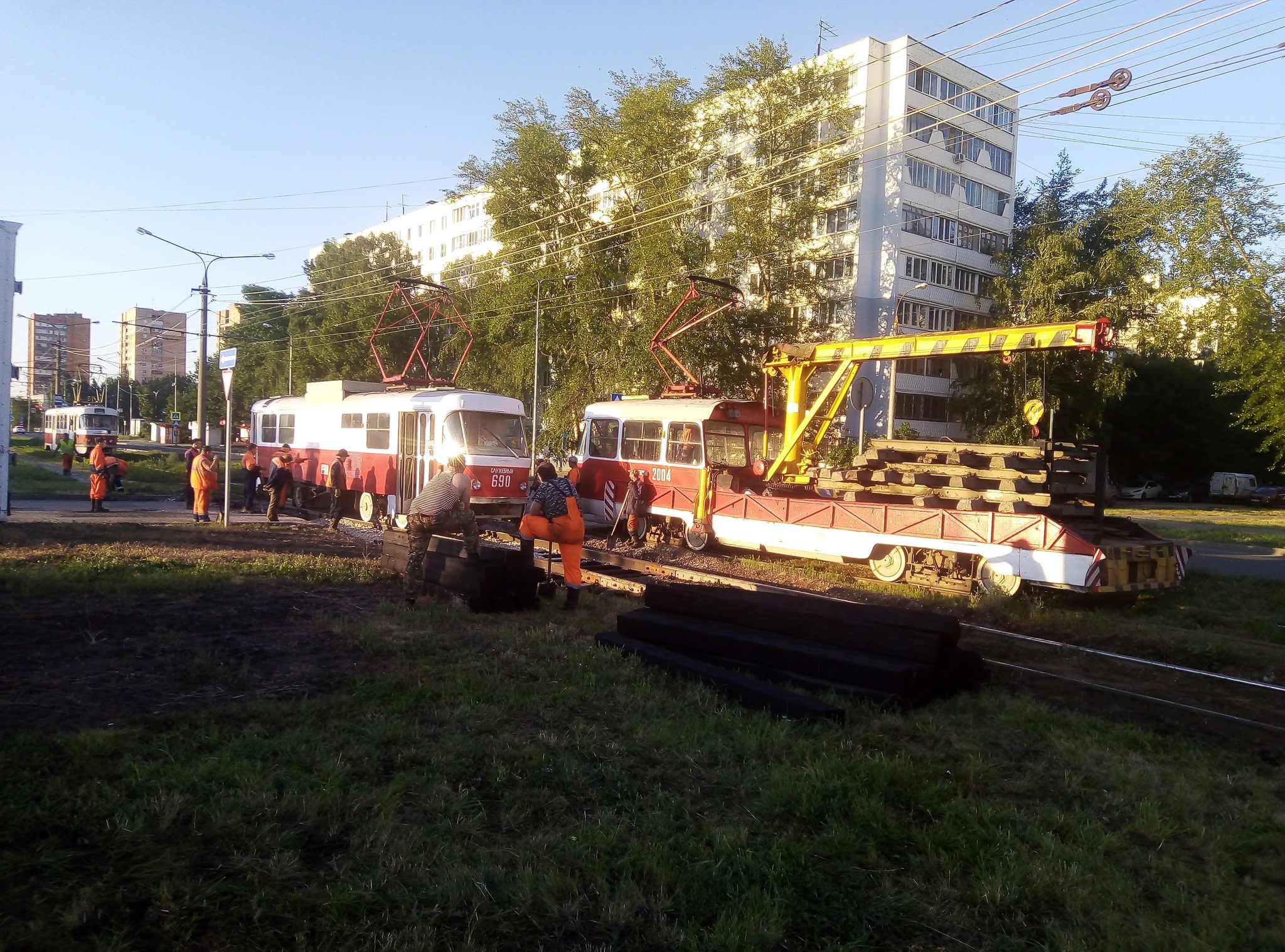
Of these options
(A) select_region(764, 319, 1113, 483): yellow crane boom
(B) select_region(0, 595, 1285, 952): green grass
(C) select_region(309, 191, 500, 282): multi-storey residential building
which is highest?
(C) select_region(309, 191, 500, 282): multi-storey residential building

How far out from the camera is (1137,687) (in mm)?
7797

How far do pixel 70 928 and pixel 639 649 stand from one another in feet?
15.7

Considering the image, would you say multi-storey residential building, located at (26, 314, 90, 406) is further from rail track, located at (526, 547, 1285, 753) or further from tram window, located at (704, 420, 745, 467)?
rail track, located at (526, 547, 1285, 753)

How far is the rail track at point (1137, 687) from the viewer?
6.69 m

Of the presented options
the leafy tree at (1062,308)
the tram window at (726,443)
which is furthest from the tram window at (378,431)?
the leafy tree at (1062,308)

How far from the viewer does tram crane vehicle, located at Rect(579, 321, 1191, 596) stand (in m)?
11.5

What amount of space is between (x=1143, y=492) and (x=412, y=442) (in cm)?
4904

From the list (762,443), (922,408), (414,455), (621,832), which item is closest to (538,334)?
(414,455)

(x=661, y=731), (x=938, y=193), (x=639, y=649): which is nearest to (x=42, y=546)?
(x=639, y=649)

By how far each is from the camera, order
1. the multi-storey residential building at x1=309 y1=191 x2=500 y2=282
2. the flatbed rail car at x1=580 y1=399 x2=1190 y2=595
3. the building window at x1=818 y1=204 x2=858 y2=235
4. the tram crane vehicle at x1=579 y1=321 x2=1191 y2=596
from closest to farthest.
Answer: the flatbed rail car at x1=580 y1=399 x2=1190 y2=595 < the tram crane vehicle at x1=579 y1=321 x2=1191 y2=596 < the building window at x1=818 y1=204 x2=858 y2=235 < the multi-storey residential building at x1=309 y1=191 x2=500 y2=282

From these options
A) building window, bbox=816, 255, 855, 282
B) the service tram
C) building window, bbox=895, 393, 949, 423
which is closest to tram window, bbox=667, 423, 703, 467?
building window, bbox=816, 255, 855, 282

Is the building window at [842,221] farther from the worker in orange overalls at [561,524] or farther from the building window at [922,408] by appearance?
the worker in orange overalls at [561,524]

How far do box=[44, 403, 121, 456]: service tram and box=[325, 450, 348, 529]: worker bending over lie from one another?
31.7 metres

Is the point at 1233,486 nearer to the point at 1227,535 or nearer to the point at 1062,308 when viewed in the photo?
the point at 1062,308
